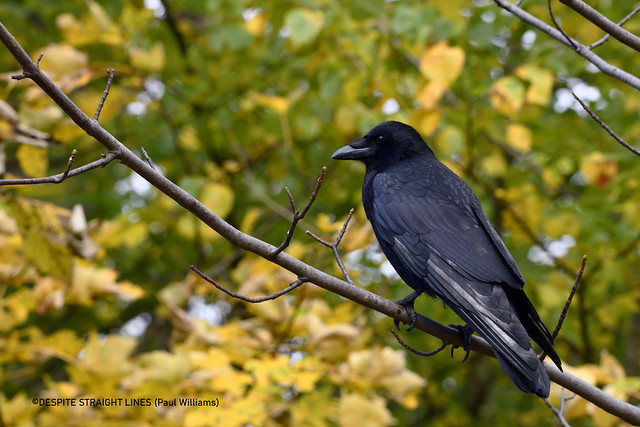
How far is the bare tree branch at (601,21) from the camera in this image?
2262 mm

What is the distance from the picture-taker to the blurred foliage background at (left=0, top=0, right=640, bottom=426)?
3.64 metres

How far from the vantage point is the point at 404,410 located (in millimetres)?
7695

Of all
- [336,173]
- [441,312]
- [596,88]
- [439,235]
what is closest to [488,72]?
[596,88]

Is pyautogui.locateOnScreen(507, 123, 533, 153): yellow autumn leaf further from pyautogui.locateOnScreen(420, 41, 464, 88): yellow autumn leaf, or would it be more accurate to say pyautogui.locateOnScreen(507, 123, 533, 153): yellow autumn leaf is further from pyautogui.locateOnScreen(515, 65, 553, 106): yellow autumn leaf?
pyautogui.locateOnScreen(420, 41, 464, 88): yellow autumn leaf

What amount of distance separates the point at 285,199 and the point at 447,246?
333cm

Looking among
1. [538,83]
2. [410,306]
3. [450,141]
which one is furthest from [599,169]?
[410,306]

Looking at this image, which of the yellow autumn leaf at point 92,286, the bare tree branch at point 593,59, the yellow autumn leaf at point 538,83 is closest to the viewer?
the bare tree branch at point 593,59

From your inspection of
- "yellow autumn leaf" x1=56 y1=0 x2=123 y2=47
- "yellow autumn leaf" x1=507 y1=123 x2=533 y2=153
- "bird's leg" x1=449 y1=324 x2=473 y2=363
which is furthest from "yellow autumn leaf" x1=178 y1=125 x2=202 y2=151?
"bird's leg" x1=449 y1=324 x2=473 y2=363

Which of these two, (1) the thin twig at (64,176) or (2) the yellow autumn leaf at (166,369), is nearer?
(1) the thin twig at (64,176)

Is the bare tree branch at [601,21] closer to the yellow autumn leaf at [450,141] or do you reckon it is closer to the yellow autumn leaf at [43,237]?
the yellow autumn leaf at [450,141]

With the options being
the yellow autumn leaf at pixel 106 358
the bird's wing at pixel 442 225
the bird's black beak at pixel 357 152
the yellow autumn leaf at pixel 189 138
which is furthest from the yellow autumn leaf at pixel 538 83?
the yellow autumn leaf at pixel 189 138

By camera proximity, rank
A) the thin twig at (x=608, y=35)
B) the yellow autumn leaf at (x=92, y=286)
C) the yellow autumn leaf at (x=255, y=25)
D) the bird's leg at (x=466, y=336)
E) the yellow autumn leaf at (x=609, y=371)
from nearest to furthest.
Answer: the thin twig at (x=608, y=35)
the bird's leg at (x=466, y=336)
the yellow autumn leaf at (x=609, y=371)
the yellow autumn leaf at (x=92, y=286)
the yellow autumn leaf at (x=255, y=25)

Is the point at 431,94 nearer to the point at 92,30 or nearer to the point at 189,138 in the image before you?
the point at 92,30

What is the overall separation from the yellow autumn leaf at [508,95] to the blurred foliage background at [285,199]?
2 cm
